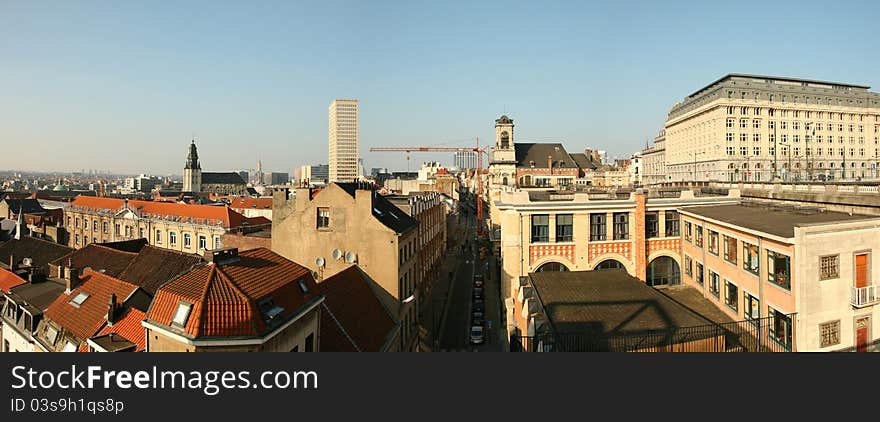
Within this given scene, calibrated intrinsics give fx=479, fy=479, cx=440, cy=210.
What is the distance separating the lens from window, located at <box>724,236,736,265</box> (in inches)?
881

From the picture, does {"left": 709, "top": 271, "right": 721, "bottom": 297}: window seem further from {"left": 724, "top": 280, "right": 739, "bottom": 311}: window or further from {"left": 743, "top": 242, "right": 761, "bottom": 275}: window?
{"left": 743, "top": 242, "right": 761, "bottom": 275}: window

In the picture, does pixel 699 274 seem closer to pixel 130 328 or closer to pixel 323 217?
pixel 323 217

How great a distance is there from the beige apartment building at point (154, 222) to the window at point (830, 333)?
50.1 m

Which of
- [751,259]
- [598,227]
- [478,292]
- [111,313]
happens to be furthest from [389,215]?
[751,259]

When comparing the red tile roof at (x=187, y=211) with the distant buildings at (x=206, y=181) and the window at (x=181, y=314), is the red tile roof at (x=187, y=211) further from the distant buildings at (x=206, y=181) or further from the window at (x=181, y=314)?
the distant buildings at (x=206, y=181)

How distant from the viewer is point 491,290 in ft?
154

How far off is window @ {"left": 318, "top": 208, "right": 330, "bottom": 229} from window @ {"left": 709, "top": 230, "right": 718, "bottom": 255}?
2099 cm

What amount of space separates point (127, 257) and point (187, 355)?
34.6 m

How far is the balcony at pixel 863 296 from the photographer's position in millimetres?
17734

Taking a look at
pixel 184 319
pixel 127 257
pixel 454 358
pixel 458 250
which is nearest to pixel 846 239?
pixel 454 358

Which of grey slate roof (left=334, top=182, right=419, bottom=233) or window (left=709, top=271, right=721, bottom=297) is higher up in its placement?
grey slate roof (left=334, top=182, right=419, bottom=233)

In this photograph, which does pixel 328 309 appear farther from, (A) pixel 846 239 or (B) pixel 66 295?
(A) pixel 846 239

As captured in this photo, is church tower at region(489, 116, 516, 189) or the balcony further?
church tower at region(489, 116, 516, 189)

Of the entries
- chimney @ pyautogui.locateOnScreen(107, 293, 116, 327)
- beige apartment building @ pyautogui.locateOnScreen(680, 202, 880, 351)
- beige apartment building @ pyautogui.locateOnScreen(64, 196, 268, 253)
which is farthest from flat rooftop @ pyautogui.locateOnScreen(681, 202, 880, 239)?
beige apartment building @ pyautogui.locateOnScreen(64, 196, 268, 253)
